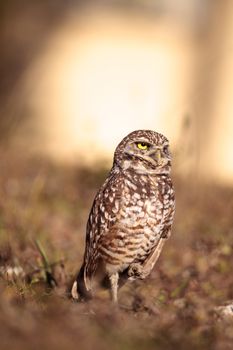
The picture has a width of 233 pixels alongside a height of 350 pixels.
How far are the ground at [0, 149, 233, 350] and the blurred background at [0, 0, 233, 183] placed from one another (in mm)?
1931

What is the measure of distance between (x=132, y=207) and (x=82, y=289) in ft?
2.00

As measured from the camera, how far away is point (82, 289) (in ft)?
14.8

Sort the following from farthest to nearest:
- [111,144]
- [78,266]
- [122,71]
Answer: [122,71] → [111,144] → [78,266]

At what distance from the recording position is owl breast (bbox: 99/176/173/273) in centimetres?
425

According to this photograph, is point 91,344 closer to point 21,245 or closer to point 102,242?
point 102,242

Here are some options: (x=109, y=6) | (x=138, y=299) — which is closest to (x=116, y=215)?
(x=138, y=299)

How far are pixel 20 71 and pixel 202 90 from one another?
105 inches

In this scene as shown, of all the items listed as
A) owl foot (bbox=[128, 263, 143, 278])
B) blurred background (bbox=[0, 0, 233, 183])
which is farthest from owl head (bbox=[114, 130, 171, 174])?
blurred background (bbox=[0, 0, 233, 183])

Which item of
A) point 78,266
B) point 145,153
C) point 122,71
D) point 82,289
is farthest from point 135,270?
point 122,71

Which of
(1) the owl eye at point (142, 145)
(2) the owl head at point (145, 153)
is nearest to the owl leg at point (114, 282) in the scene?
(2) the owl head at point (145, 153)

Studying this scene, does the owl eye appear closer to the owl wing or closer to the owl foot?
the owl wing

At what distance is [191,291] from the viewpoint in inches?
192

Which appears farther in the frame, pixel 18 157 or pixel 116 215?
pixel 18 157

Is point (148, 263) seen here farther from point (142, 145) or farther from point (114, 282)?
point (142, 145)
